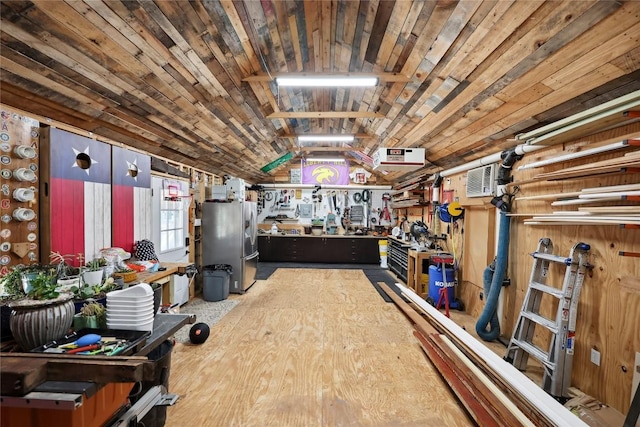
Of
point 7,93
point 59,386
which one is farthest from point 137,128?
point 59,386

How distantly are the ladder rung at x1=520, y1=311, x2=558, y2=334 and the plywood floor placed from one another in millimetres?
1034

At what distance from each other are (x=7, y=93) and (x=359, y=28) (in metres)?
2.94

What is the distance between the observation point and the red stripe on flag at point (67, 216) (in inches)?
90.0

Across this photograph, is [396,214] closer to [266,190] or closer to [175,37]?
[266,190]

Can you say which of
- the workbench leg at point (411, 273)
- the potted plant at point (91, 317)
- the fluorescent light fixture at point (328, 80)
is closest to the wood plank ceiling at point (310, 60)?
the fluorescent light fixture at point (328, 80)

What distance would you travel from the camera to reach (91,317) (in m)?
1.57

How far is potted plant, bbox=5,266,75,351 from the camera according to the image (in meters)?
1.29

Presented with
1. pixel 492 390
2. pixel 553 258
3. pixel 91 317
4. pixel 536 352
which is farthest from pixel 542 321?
pixel 91 317

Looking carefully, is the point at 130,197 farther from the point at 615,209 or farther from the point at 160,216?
the point at 615,209

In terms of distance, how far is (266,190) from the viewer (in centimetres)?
898

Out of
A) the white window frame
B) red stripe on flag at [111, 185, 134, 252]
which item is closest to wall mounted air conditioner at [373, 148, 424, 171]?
the white window frame

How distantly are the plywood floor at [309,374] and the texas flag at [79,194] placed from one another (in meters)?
1.48

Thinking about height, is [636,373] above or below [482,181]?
below

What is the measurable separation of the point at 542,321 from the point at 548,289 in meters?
0.29
